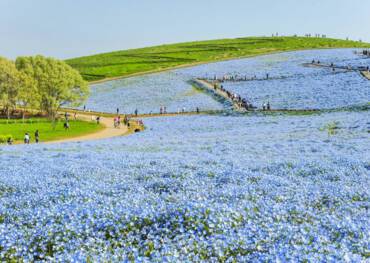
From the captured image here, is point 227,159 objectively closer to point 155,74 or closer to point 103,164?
point 103,164

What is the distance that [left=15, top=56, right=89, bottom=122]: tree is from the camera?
2611 inches

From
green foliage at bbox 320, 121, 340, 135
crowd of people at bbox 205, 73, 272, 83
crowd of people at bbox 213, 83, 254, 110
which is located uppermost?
crowd of people at bbox 205, 73, 272, 83

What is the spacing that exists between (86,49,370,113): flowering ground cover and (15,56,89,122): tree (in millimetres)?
9112

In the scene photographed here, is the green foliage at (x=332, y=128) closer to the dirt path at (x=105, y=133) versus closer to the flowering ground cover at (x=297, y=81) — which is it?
the flowering ground cover at (x=297, y=81)

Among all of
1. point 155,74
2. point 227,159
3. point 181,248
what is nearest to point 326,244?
point 181,248

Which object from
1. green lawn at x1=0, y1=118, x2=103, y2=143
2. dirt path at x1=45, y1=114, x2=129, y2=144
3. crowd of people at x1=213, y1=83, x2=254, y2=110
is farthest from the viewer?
crowd of people at x1=213, y1=83, x2=254, y2=110

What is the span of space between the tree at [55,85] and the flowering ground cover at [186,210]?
1846 inches

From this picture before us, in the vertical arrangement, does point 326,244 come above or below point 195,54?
below

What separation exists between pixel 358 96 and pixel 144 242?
62117mm

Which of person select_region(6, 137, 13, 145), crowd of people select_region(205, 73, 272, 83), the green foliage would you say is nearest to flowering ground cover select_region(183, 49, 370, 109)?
crowd of people select_region(205, 73, 272, 83)

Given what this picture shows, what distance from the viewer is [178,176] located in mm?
16641

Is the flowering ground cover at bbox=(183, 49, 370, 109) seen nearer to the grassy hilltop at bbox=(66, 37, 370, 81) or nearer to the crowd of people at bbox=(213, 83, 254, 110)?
the crowd of people at bbox=(213, 83, 254, 110)

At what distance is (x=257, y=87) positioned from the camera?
3351 inches

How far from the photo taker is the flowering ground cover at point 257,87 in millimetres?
69250
